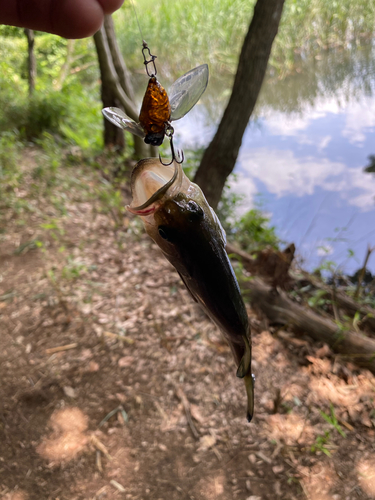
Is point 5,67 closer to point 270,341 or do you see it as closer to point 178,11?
point 178,11

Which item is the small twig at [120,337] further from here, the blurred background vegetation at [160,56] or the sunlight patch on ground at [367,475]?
the blurred background vegetation at [160,56]

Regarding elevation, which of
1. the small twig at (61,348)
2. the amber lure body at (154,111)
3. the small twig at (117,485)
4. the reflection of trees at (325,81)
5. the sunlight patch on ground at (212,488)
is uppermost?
the reflection of trees at (325,81)

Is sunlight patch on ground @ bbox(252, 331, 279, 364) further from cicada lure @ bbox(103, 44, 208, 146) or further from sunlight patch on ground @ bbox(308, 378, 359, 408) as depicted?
cicada lure @ bbox(103, 44, 208, 146)

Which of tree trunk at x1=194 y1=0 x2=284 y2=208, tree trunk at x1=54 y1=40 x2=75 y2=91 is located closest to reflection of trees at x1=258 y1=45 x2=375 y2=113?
tree trunk at x1=54 y1=40 x2=75 y2=91

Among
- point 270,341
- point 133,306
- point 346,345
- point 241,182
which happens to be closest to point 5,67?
point 241,182

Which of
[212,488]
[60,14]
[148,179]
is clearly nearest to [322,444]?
[212,488]

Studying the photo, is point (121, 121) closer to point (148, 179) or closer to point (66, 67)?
point (148, 179)

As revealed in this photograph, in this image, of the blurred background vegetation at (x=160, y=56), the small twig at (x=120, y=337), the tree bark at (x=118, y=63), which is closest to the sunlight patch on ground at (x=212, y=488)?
the small twig at (x=120, y=337)

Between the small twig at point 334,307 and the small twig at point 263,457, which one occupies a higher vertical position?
Answer: the small twig at point 334,307
